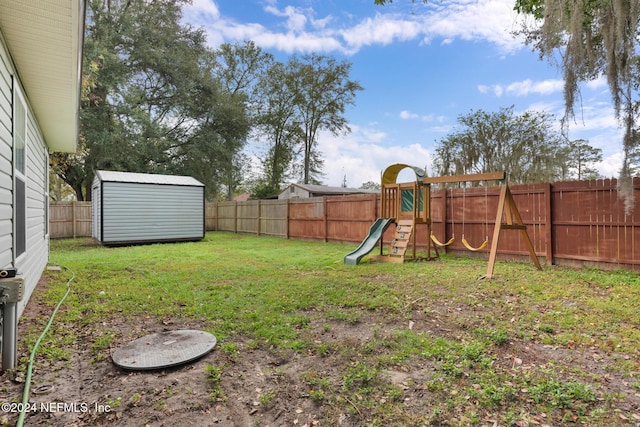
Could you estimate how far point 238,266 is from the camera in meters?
6.66

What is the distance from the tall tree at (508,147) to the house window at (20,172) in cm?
1550

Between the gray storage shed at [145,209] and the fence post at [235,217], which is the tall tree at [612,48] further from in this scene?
the fence post at [235,217]

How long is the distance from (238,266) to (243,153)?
1634 cm

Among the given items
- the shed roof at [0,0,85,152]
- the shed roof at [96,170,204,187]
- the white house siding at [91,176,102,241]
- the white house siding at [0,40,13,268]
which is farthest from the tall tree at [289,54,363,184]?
the white house siding at [0,40,13,268]

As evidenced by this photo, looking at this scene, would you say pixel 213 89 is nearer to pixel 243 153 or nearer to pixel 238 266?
pixel 243 153

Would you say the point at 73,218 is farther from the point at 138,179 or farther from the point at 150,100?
the point at 150,100

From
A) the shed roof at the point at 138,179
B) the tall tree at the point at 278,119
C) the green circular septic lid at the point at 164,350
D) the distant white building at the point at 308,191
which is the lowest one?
the green circular septic lid at the point at 164,350

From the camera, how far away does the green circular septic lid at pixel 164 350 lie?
8.11 ft

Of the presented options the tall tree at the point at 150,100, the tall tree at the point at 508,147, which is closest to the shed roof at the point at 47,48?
the tall tree at the point at 150,100

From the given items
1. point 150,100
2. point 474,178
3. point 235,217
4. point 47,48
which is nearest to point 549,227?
point 474,178

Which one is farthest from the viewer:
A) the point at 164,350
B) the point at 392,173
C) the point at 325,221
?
the point at 325,221

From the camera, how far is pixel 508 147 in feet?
48.6

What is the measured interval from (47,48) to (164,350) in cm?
300

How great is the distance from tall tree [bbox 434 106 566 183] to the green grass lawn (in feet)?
33.6
